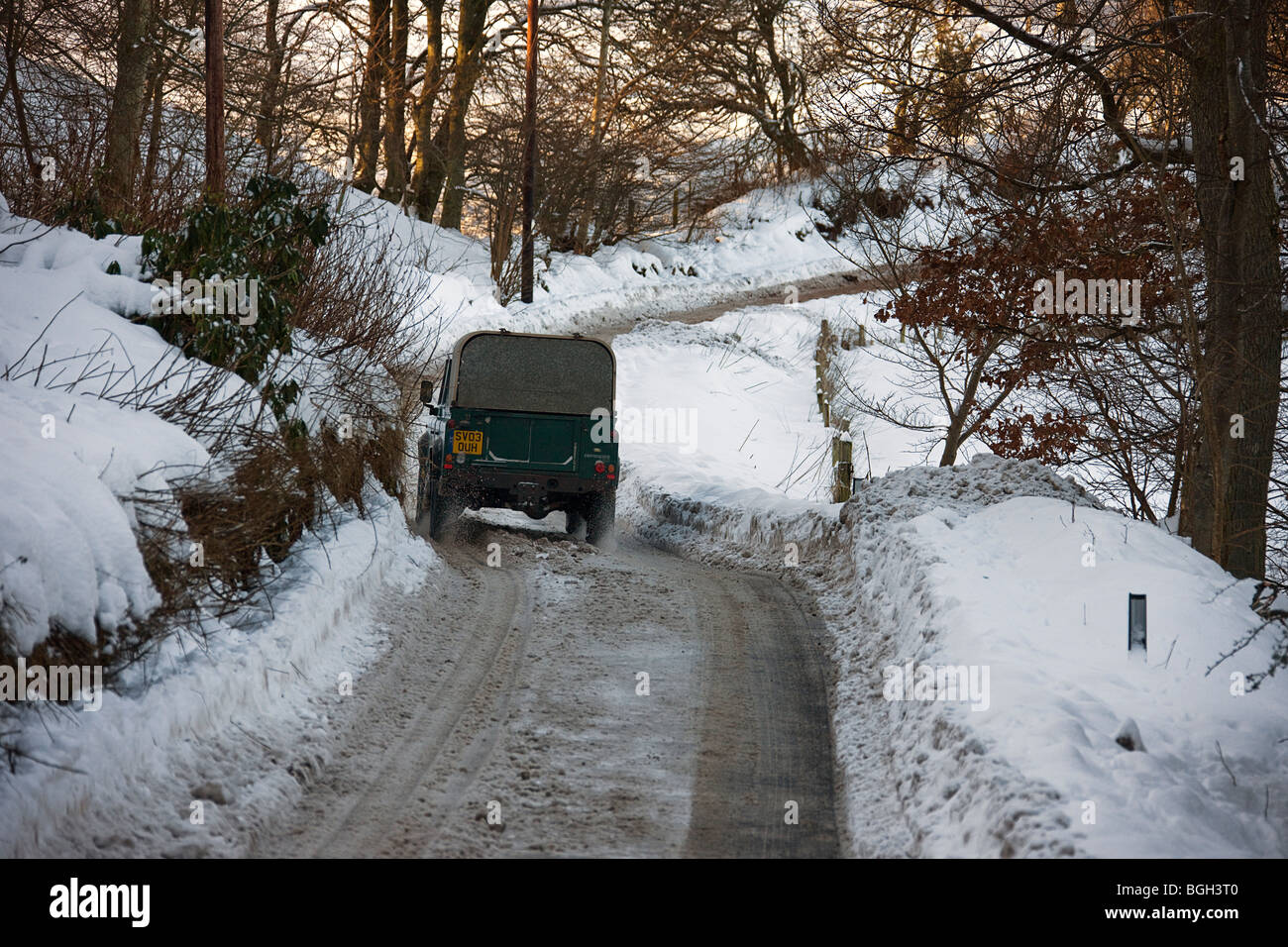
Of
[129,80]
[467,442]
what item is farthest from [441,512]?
[129,80]

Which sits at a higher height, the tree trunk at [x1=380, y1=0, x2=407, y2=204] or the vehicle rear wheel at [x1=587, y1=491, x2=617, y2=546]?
the tree trunk at [x1=380, y1=0, x2=407, y2=204]

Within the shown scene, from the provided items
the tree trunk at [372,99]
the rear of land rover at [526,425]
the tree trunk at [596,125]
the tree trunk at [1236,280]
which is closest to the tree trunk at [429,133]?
the tree trunk at [372,99]

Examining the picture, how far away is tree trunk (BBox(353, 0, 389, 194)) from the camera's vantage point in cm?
2301

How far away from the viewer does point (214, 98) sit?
1238cm

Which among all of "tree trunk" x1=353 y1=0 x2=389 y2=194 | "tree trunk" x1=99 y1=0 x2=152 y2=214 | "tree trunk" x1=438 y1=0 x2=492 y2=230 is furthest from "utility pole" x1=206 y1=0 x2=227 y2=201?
"tree trunk" x1=438 y1=0 x2=492 y2=230

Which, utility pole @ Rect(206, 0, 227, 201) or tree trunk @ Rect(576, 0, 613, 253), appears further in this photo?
tree trunk @ Rect(576, 0, 613, 253)

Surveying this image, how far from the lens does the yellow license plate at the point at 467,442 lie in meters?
12.1

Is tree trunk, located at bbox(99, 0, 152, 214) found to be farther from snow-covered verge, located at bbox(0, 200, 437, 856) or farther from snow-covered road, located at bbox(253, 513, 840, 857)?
snow-covered road, located at bbox(253, 513, 840, 857)

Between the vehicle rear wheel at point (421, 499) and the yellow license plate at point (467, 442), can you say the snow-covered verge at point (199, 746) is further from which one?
the vehicle rear wheel at point (421, 499)

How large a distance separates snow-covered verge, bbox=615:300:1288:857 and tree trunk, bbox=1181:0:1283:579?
1164mm

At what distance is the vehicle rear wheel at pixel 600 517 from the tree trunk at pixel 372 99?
39.5 ft

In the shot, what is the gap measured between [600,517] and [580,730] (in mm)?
6666

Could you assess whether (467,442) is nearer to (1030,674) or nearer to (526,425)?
(526,425)
